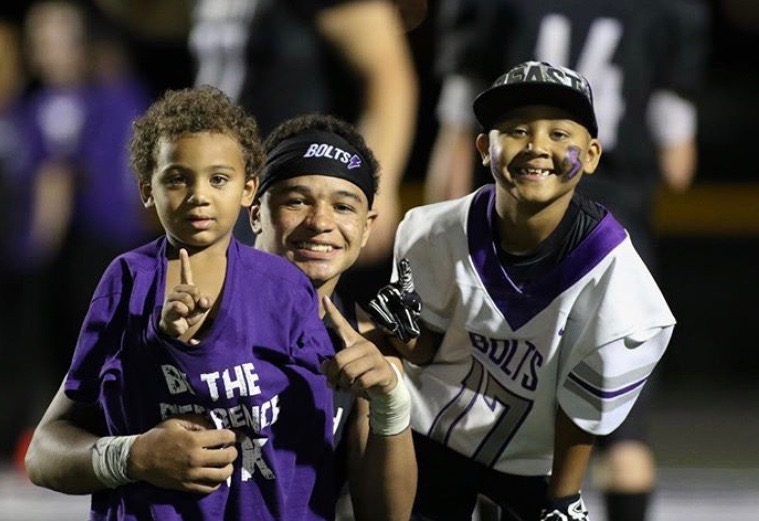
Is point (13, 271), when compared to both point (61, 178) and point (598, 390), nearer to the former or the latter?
point (61, 178)

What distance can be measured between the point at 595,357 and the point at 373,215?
1.58 ft

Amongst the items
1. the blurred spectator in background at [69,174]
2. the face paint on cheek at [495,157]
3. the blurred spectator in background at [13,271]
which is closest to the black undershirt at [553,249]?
the face paint on cheek at [495,157]

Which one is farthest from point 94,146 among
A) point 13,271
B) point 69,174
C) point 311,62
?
point 311,62

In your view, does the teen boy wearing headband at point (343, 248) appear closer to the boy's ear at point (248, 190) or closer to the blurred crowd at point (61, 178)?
the boy's ear at point (248, 190)

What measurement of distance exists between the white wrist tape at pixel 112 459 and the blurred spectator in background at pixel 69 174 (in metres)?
3.83

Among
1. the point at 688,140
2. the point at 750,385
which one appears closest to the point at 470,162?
the point at 688,140

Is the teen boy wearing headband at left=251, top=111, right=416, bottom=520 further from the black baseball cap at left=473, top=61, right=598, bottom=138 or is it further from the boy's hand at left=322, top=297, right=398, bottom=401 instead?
the black baseball cap at left=473, top=61, right=598, bottom=138

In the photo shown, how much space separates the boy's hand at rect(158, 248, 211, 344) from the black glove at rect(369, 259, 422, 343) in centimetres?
42

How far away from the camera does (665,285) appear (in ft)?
29.8

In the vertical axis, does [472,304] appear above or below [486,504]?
above

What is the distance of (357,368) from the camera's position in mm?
2557

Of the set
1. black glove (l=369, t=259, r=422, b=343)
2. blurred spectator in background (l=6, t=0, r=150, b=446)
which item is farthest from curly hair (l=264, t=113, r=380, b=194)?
blurred spectator in background (l=6, t=0, r=150, b=446)

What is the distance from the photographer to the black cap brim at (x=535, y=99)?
291cm

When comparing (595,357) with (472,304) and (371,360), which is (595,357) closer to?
(472,304)
